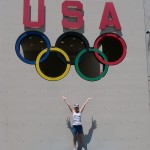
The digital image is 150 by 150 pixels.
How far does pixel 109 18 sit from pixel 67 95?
10.6 ft

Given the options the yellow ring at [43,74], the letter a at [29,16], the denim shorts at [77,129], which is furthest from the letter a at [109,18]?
the denim shorts at [77,129]

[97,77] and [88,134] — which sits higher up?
[97,77]

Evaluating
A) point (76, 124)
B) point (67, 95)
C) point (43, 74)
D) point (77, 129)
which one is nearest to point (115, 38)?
point (67, 95)

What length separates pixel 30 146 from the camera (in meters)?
11.7

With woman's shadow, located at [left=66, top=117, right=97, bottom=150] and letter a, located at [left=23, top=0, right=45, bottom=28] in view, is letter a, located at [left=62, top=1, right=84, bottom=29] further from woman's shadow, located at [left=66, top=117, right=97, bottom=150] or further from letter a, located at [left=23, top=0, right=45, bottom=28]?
→ woman's shadow, located at [left=66, top=117, right=97, bottom=150]

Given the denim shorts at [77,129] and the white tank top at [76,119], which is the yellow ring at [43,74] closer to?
the white tank top at [76,119]

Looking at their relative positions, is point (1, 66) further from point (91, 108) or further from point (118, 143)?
point (118, 143)

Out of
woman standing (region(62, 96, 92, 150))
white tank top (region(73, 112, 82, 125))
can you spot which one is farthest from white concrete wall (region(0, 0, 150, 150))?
white tank top (region(73, 112, 82, 125))

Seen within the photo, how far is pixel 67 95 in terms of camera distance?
40.1 ft

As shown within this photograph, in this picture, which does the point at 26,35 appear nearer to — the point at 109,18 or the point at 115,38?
the point at 109,18

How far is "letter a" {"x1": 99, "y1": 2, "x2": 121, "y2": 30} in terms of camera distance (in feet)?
42.1

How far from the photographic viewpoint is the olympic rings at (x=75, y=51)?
12406 millimetres

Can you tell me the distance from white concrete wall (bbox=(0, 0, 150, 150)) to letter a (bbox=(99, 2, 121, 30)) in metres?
0.18

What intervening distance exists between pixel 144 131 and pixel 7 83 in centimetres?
500
